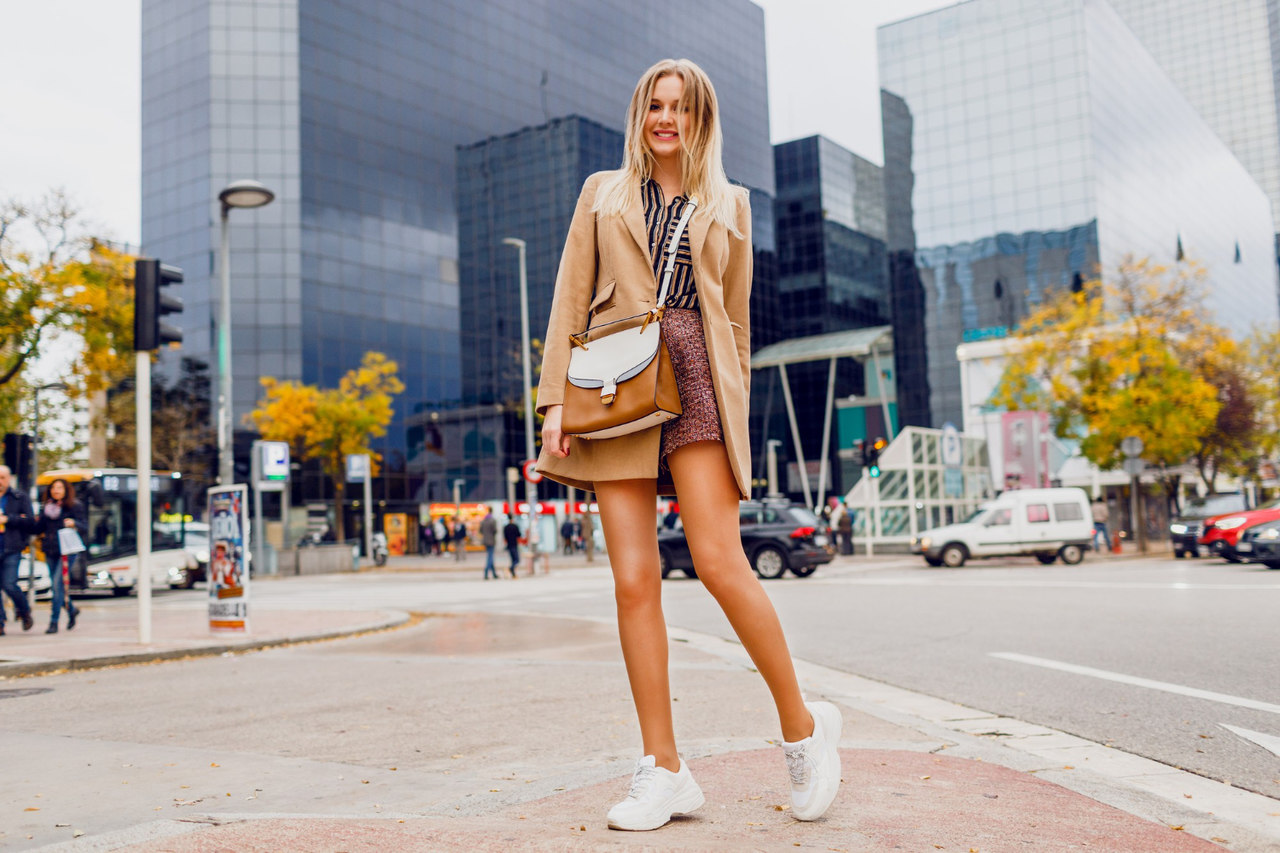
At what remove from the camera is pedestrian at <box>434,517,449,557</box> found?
46594 millimetres

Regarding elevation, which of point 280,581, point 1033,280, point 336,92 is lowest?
point 280,581

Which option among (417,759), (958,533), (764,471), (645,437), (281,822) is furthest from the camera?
(764,471)

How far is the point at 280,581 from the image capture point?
2895cm

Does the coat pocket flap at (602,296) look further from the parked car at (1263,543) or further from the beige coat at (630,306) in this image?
the parked car at (1263,543)

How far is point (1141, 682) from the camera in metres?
6.38

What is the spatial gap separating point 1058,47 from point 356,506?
45.9m

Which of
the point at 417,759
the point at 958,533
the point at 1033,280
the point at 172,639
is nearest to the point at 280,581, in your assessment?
the point at 958,533

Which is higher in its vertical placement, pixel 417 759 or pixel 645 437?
pixel 645 437

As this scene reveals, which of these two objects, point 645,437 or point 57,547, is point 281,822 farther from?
point 57,547

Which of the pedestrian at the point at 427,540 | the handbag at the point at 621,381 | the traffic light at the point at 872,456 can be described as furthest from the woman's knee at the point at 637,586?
the pedestrian at the point at 427,540

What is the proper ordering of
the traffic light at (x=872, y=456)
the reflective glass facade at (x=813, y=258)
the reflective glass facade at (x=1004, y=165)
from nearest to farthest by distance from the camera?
the traffic light at (x=872, y=456)
the reflective glass facade at (x=1004, y=165)
the reflective glass facade at (x=813, y=258)

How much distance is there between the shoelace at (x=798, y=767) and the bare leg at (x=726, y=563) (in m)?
0.06

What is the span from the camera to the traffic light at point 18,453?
16.3 metres

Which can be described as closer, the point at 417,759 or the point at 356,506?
the point at 417,759
